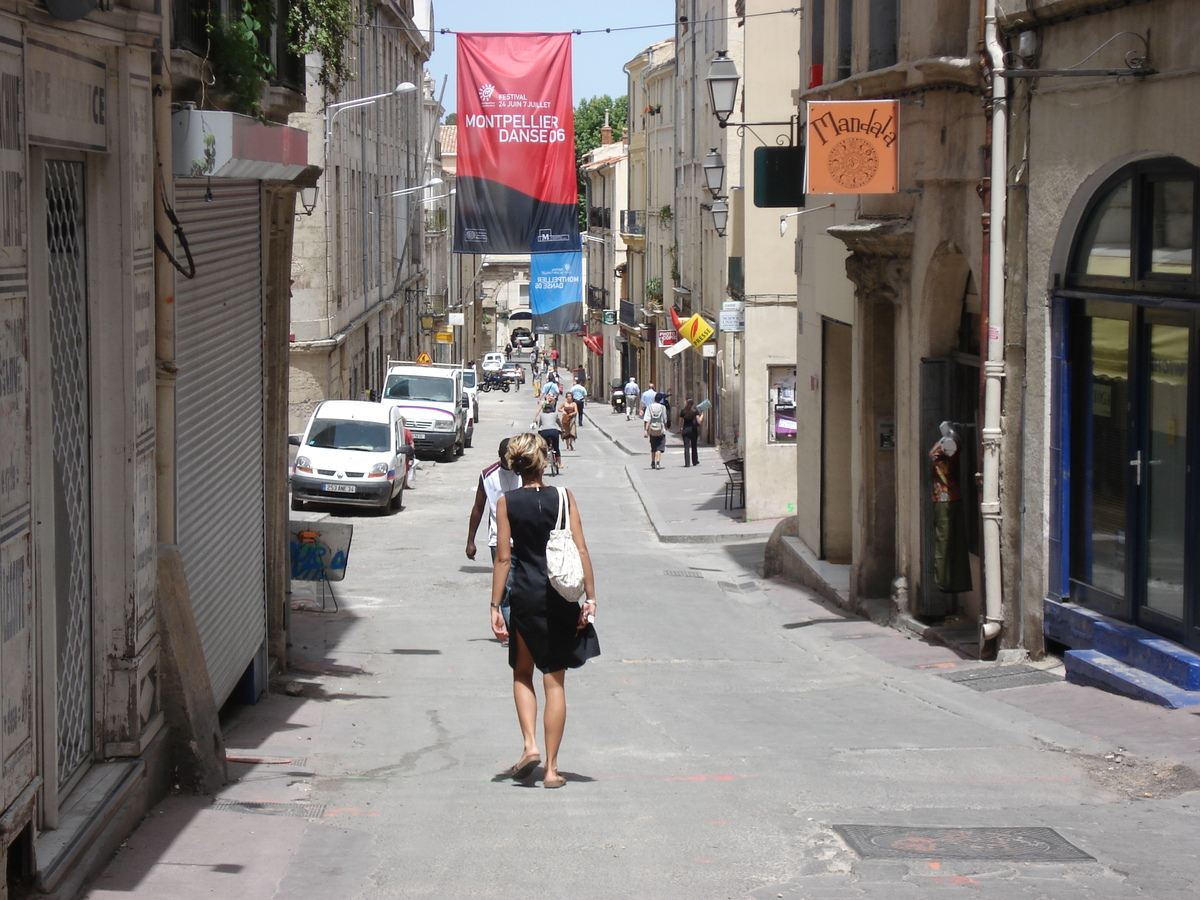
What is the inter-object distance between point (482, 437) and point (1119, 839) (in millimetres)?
39833

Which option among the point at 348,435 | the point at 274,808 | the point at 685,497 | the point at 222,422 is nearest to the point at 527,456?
the point at 274,808

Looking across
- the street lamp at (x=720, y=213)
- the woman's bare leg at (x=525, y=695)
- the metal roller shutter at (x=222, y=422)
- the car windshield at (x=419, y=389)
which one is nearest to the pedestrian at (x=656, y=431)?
the car windshield at (x=419, y=389)

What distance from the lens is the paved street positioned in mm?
4977

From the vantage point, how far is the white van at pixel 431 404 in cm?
3444

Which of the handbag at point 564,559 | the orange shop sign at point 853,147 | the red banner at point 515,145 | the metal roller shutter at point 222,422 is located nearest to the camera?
the handbag at point 564,559

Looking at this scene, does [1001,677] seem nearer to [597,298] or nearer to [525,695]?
[525,695]

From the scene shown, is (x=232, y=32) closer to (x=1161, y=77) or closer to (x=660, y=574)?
(x=1161, y=77)

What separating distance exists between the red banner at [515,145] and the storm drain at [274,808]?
14.3 meters

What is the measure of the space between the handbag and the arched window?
399 cm

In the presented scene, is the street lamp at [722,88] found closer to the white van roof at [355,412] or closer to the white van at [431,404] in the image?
the white van roof at [355,412]

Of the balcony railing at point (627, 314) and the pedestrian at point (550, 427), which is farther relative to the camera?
the balcony railing at point (627, 314)

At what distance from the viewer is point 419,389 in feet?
119

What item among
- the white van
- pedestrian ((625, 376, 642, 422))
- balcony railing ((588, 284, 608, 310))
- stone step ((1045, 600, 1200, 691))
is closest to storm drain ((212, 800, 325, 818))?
stone step ((1045, 600, 1200, 691))

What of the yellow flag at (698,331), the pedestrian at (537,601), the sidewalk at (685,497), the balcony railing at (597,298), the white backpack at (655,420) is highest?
the balcony railing at (597,298)
